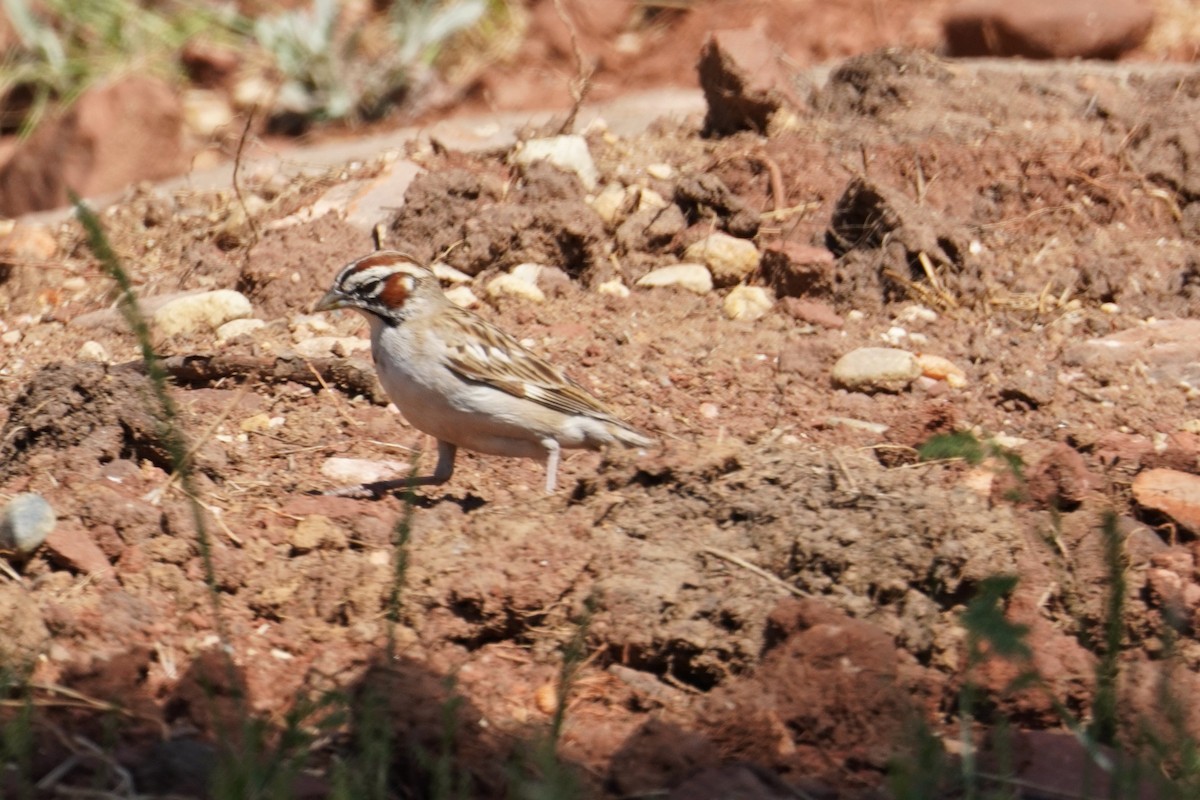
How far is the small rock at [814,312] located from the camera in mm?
7516

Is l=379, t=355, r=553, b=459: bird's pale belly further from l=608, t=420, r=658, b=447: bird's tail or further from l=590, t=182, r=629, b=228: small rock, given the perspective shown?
l=590, t=182, r=629, b=228: small rock

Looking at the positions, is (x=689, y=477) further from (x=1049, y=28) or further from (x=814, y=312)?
(x=1049, y=28)

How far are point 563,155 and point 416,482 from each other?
287 centimetres

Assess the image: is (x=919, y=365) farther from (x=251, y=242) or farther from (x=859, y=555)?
(x=251, y=242)

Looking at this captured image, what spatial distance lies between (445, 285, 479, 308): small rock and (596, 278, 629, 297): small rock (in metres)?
0.58

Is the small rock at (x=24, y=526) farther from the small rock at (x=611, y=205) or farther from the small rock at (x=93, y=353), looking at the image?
the small rock at (x=611, y=205)

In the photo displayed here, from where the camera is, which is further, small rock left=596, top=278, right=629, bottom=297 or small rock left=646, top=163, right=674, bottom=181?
small rock left=646, top=163, right=674, bottom=181

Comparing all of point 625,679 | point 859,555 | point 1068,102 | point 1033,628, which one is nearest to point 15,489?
point 625,679

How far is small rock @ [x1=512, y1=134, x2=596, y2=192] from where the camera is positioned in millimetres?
8359

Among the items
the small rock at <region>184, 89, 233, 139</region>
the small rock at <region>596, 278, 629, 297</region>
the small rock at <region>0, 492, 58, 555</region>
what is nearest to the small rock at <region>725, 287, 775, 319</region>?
the small rock at <region>596, 278, 629, 297</region>

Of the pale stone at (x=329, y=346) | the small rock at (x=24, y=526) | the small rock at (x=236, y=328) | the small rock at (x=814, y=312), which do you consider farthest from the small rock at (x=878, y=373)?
the small rock at (x=24, y=526)

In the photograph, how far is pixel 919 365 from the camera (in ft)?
23.2

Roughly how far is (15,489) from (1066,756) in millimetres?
3316

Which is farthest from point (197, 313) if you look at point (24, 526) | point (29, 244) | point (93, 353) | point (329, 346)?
point (24, 526)
